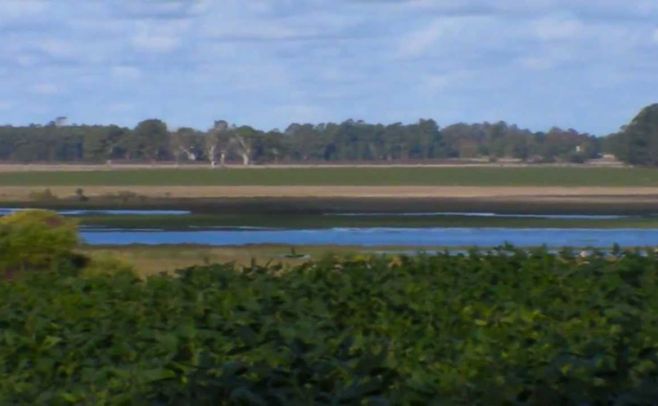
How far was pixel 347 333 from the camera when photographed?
260 inches

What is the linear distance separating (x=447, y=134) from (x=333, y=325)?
15364 cm

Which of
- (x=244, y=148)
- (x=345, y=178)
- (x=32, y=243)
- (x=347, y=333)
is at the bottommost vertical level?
(x=345, y=178)

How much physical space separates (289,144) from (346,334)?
5359 inches

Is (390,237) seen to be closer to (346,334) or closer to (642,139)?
(346,334)

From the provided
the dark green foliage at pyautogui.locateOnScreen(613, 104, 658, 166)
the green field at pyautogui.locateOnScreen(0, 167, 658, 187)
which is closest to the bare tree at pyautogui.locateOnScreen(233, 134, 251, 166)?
the green field at pyautogui.locateOnScreen(0, 167, 658, 187)

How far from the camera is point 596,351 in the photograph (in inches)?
228

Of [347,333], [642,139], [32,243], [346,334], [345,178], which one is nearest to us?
[346,334]

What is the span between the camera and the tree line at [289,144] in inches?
5276

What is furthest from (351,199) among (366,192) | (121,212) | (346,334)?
(346,334)

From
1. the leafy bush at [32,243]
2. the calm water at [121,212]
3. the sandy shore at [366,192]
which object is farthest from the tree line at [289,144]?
the leafy bush at [32,243]

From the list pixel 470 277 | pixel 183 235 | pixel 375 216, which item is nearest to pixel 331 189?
pixel 375 216

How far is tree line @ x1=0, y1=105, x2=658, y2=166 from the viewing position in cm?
13400

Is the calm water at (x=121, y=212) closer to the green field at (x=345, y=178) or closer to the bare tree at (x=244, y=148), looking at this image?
the green field at (x=345, y=178)

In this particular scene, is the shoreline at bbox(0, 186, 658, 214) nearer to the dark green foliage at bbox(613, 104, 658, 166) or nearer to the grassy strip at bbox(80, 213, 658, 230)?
the grassy strip at bbox(80, 213, 658, 230)
